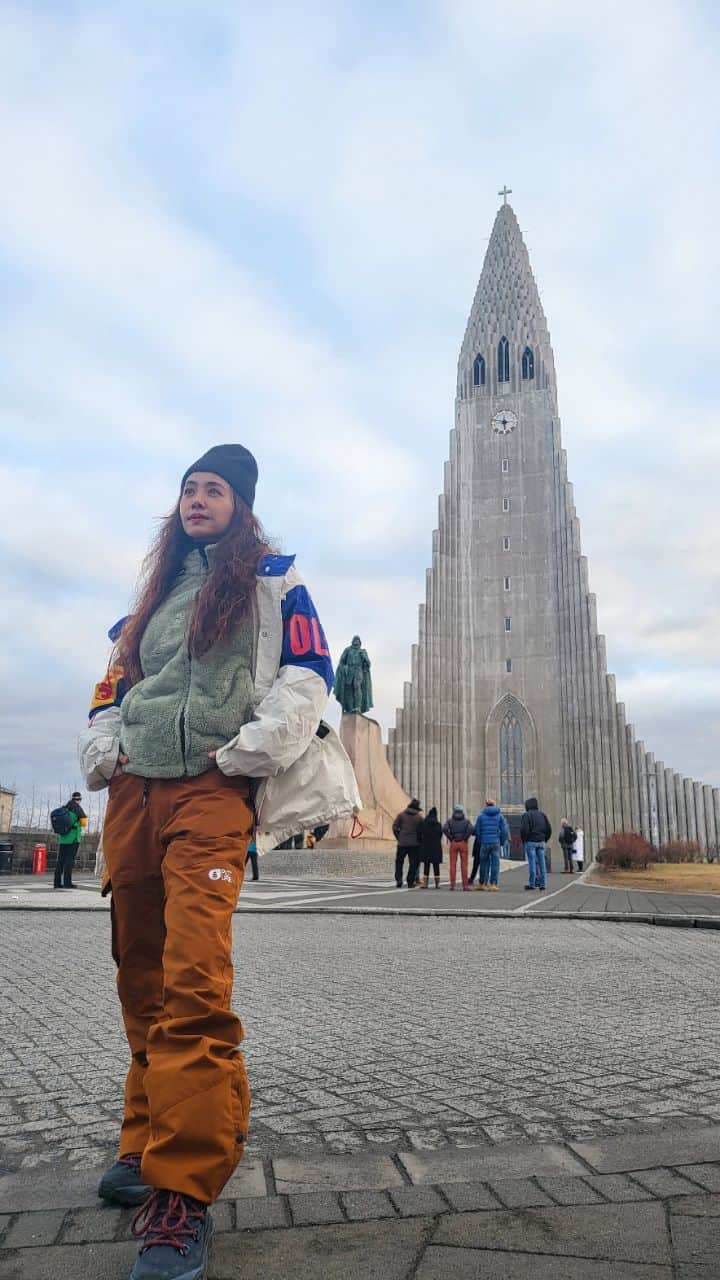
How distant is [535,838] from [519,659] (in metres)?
37.3

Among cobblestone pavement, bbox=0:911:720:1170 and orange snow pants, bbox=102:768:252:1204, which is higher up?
orange snow pants, bbox=102:768:252:1204

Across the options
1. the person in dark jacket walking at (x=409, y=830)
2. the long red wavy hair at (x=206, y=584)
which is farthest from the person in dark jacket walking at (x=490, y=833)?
the long red wavy hair at (x=206, y=584)

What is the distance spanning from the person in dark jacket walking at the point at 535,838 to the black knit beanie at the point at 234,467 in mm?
15140

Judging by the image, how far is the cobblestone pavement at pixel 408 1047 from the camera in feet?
→ 9.44

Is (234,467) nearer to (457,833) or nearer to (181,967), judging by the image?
(181,967)

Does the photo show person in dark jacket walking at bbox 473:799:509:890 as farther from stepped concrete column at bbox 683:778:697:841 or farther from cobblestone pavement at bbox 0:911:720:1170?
stepped concrete column at bbox 683:778:697:841

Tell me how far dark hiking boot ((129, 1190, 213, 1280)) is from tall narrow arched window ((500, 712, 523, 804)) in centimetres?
5230

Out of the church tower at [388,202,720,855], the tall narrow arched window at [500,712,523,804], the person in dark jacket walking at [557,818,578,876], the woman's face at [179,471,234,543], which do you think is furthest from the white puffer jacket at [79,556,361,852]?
the tall narrow arched window at [500,712,523,804]

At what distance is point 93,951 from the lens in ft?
24.1

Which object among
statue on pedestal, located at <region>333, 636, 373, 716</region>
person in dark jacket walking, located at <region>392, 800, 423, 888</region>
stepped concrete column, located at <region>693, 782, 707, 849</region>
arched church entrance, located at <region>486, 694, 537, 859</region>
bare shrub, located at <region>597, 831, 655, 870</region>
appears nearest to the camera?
person in dark jacket walking, located at <region>392, 800, 423, 888</region>

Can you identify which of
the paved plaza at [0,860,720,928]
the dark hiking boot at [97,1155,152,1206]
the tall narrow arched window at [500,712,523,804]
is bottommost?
the dark hiking boot at [97,1155,152,1206]

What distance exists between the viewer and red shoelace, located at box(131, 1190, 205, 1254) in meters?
1.89

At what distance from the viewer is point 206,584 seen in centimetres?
283

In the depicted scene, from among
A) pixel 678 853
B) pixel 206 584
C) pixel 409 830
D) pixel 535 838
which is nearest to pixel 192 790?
pixel 206 584
